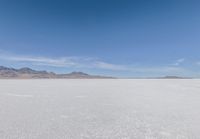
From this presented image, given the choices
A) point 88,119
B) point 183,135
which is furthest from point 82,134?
point 183,135

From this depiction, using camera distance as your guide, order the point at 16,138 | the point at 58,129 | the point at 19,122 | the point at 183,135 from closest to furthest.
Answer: the point at 16,138 → the point at 183,135 → the point at 58,129 → the point at 19,122

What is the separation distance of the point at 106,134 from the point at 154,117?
148 centimetres

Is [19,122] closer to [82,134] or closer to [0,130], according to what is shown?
[0,130]

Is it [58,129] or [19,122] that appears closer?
[58,129]

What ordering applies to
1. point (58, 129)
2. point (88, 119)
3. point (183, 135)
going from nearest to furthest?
point (183, 135) < point (58, 129) < point (88, 119)

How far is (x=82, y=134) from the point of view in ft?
8.68

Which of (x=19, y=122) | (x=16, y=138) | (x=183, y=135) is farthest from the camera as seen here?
(x=19, y=122)

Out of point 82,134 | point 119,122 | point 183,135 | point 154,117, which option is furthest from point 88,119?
point 183,135

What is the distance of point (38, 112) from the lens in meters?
4.04

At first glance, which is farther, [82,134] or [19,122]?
[19,122]

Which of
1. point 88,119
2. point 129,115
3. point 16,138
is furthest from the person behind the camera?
point 129,115

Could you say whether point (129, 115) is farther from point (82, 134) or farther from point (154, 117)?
point (82, 134)

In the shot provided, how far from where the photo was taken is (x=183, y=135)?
2.62m

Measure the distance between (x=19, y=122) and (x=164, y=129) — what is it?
2.53 metres
